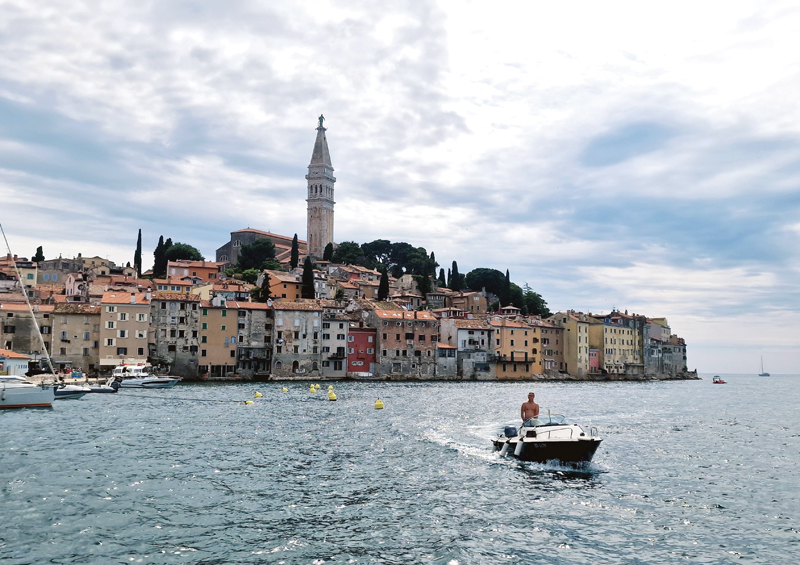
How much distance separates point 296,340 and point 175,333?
15.5 meters

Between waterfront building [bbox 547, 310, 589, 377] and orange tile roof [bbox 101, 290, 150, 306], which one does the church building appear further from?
orange tile roof [bbox 101, 290, 150, 306]

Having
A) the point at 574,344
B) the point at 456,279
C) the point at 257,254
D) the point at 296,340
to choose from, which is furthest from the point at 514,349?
the point at 257,254

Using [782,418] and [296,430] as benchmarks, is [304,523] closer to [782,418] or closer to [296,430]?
[296,430]

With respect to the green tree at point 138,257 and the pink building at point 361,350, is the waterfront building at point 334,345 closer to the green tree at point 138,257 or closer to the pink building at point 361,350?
the pink building at point 361,350

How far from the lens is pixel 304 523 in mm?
15297

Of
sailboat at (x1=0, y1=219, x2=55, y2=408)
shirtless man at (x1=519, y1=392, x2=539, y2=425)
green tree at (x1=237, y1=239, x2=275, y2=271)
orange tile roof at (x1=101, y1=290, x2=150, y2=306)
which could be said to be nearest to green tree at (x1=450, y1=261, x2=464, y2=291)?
green tree at (x1=237, y1=239, x2=275, y2=271)

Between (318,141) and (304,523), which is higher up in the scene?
(318,141)

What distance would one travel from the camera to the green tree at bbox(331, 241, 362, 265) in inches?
5640

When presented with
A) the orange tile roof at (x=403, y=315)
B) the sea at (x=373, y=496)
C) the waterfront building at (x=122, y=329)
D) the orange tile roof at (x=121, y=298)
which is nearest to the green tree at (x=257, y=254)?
the orange tile roof at (x=403, y=315)

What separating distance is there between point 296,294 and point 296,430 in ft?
249

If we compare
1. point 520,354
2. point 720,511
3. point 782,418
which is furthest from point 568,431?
point 520,354

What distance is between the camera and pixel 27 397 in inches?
1556

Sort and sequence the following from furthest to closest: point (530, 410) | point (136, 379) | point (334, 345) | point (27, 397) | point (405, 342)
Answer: point (405, 342) → point (334, 345) → point (136, 379) → point (27, 397) → point (530, 410)

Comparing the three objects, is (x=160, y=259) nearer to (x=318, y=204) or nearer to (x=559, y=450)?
(x=318, y=204)
